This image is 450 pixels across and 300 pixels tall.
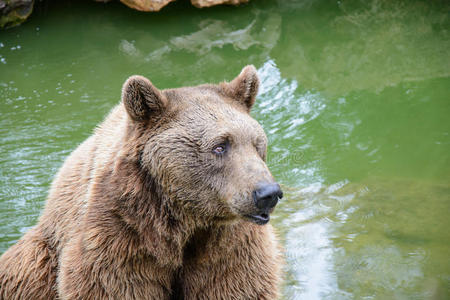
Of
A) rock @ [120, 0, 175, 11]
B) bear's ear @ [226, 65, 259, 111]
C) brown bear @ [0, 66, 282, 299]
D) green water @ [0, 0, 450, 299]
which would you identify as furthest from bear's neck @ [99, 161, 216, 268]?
rock @ [120, 0, 175, 11]

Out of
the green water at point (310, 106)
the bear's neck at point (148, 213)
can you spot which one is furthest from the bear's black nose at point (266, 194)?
the green water at point (310, 106)

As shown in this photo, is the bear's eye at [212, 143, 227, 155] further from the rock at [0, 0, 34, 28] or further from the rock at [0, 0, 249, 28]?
the rock at [0, 0, 34, 28]

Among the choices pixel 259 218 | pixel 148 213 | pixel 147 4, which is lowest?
pixel 147 4

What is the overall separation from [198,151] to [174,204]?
0.42m

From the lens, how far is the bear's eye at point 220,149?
3439 mm

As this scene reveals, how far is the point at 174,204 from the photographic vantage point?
11.6ft

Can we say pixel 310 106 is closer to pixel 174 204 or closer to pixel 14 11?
pixel 174 204

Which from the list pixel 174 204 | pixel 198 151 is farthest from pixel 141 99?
pixel 174 204

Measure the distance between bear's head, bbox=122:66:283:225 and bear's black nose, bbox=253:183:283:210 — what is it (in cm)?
Answer: 8

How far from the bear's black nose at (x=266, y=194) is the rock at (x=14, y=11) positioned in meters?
9.29

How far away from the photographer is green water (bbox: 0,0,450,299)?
541cm

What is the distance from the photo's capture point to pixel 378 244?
5434 mm

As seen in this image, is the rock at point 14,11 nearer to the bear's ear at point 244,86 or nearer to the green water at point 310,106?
the green water at point 310,106

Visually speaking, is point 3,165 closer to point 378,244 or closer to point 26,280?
point 26,280
